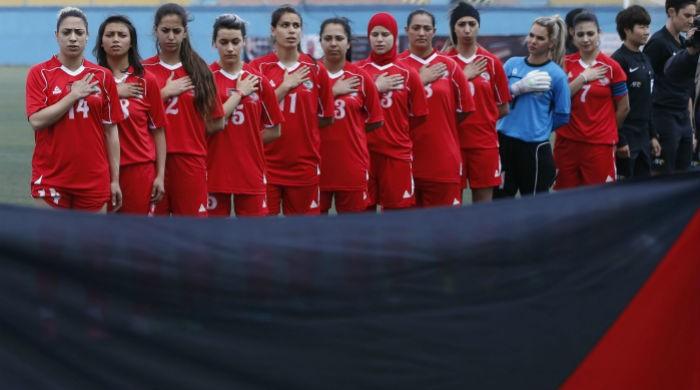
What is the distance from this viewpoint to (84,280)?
3445mm

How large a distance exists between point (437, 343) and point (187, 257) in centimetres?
74

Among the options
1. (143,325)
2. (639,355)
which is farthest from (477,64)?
(143,325)

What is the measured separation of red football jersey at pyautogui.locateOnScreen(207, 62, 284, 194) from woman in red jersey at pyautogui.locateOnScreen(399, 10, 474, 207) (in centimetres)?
130

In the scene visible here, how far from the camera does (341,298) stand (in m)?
3.53

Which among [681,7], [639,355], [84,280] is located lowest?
[639,355]

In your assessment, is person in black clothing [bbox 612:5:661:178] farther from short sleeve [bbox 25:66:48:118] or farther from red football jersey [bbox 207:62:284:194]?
short sleeve [bbox 25:66:48:118]

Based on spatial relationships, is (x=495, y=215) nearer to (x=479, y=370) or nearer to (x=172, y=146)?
(x=479, y=370)

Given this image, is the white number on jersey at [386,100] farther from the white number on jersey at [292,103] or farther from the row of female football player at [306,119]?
the white number on jersey at [292,103]

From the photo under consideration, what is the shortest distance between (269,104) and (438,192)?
159 cm

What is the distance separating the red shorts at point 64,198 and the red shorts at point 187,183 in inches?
25.6

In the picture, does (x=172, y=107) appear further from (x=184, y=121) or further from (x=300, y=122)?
(x=300, y=122)

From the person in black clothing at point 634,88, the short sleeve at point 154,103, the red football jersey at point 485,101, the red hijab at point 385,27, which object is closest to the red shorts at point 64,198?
the short sleeve at point 154,103

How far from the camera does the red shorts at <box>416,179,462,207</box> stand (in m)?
8.40

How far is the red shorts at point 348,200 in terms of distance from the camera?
7961 mm
